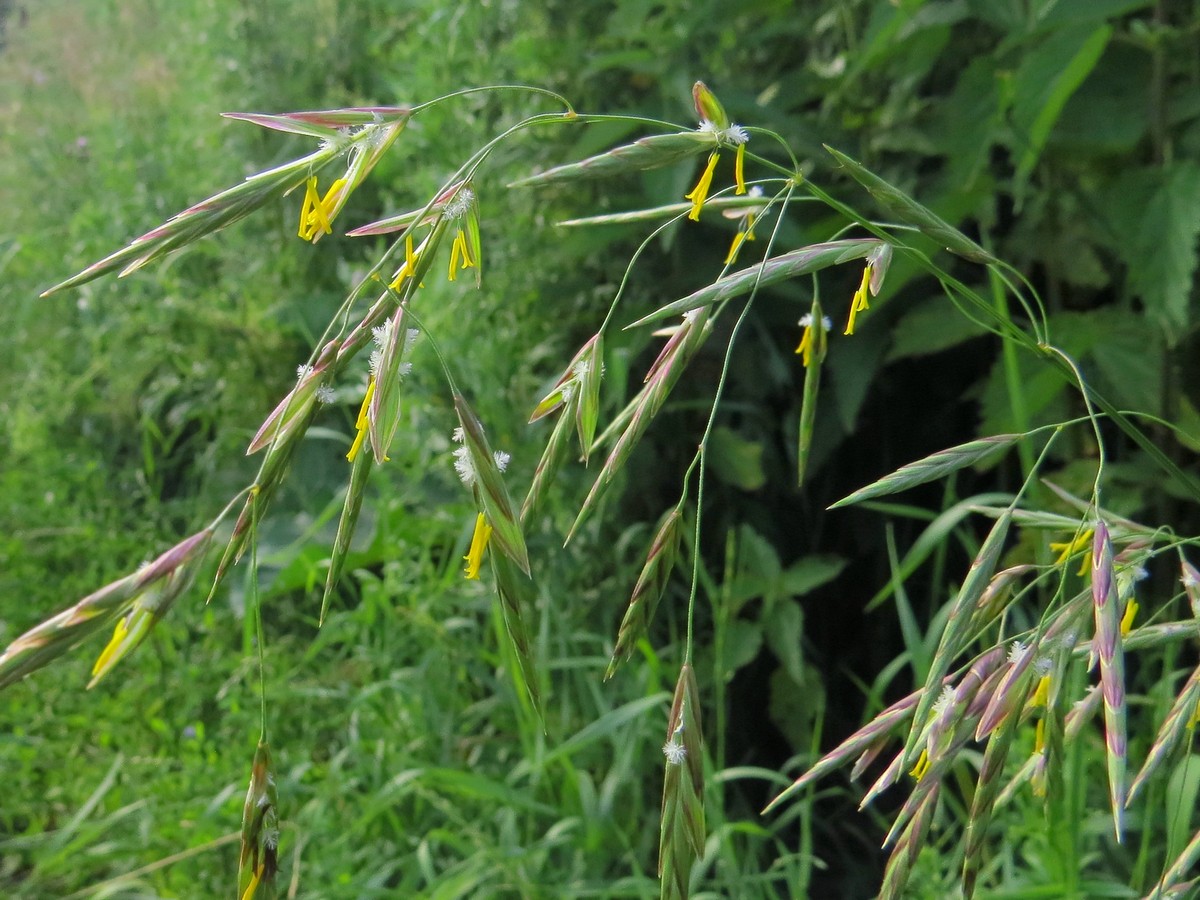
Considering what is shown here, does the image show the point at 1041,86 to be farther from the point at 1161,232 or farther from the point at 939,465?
the point at 939,465

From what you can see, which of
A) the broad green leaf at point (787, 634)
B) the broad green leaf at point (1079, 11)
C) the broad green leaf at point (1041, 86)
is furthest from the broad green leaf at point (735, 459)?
the broad green leaf at point (1079, 11)

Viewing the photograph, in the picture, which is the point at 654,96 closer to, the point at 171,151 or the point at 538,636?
the point at 538,636

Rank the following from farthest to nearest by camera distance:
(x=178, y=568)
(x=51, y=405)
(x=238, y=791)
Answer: (x=51, y=405) < (x=238, y=791) < (x=178, y=568)

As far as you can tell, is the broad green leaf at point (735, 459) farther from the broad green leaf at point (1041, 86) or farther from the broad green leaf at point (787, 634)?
the broad green leaf at point (1041, 86)

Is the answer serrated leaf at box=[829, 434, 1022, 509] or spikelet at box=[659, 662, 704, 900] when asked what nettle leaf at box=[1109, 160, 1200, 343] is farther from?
spikelet at box=[659, 662, 704, 900]

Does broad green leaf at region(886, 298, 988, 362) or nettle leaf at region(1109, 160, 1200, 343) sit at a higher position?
nettle leaf at region(1109, 160, 1200, 343)

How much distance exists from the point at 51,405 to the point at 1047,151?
192 centimetres

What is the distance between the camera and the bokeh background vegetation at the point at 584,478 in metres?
1.63

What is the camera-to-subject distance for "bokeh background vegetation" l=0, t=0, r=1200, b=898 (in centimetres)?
163

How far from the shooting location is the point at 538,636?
1856 mm

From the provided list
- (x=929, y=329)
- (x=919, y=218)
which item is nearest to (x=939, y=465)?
(x=919, y=218)

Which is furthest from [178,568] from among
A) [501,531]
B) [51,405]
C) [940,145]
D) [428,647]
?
[51,405]

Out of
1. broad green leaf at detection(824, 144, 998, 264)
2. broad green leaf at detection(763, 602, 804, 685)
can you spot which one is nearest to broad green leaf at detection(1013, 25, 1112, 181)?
broad green leaf at detection(763, 602, 804, 685)

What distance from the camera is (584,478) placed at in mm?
1893
